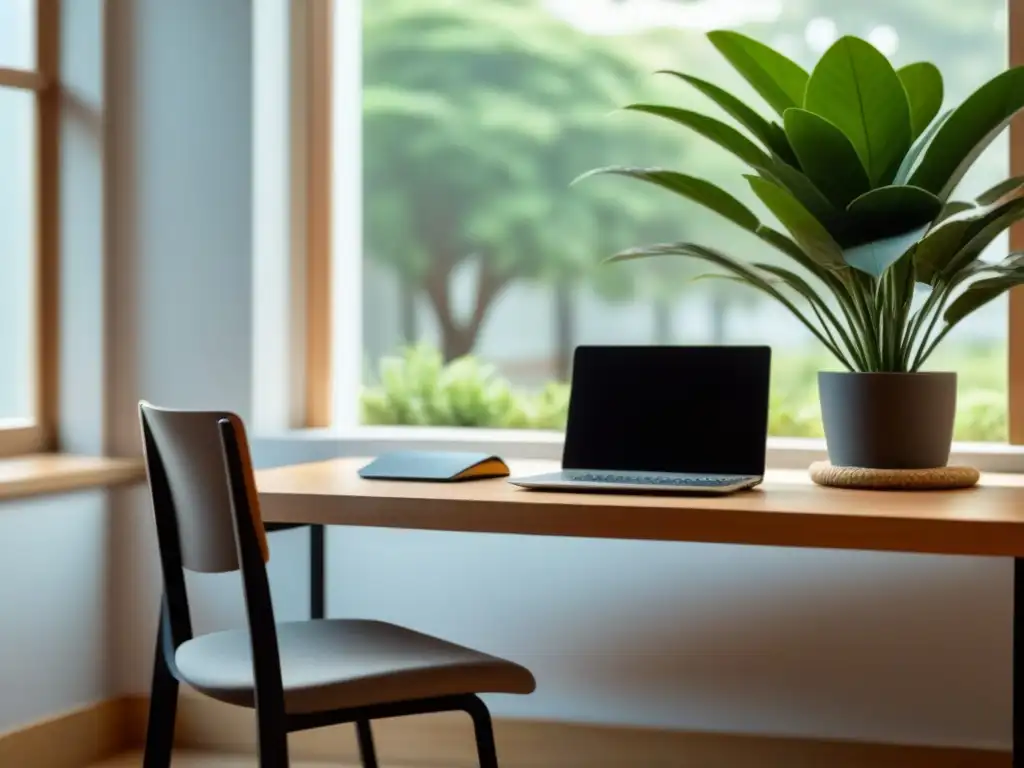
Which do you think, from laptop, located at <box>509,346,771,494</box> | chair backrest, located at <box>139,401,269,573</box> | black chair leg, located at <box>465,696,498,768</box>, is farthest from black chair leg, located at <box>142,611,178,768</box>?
laptop, located at <box>509,346,771,494</box>

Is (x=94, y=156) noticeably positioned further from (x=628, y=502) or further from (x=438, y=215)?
(x=628, y=502)

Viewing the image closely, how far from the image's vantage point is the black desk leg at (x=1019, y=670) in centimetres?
208

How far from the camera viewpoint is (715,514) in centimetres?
189

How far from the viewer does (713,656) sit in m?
2.75

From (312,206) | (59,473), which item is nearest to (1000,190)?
(312,206)

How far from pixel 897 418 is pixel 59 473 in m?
1.60

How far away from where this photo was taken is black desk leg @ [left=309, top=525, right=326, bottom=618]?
2.69 m

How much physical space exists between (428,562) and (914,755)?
1.02 meters

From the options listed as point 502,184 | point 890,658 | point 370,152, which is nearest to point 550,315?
point 502,184

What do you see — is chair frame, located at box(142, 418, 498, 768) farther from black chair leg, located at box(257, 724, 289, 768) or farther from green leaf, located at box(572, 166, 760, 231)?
green leaf, located at box(572, 166, 760, 231)

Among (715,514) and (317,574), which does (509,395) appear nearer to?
(317,574)

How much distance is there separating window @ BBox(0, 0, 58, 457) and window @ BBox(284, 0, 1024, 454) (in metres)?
0.57

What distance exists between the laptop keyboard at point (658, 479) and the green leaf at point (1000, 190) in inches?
26.9

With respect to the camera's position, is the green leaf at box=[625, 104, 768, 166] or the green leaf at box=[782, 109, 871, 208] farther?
the green leaf at box=[625, 104, 768, 166]
